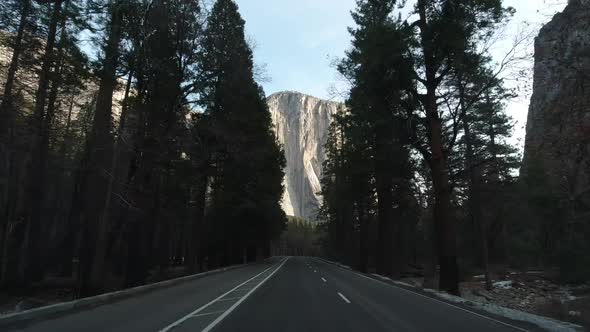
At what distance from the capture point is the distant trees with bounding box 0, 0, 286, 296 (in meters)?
15.3

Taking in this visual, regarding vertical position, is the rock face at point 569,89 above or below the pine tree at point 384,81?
below

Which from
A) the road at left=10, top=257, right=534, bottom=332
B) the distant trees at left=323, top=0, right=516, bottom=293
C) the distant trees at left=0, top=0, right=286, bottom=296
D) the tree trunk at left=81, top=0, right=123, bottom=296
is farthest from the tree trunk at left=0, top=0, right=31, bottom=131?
the distant trees at left=323, top=0, right=516, bottom=293

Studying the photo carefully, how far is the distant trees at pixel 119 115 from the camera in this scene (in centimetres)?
1527

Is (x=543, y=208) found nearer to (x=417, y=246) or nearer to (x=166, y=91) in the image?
(x=417, y=246)

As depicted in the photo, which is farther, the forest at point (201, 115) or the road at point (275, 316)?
the forest at point (201, 115)

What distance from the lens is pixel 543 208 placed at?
42.5 m

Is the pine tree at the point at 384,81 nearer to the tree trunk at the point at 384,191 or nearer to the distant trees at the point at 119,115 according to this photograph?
the tree trunk at the point at 384,191

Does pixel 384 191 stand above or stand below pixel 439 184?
above

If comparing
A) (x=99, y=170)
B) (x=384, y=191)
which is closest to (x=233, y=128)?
(x=384, y=191)

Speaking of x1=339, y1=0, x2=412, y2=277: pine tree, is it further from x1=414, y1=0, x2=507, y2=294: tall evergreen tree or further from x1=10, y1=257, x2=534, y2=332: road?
x1=10, y1=257, x2=534, y2=332: road

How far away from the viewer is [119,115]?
23906mm

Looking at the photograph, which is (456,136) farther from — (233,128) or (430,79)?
(233,128)

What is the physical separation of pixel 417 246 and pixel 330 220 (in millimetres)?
14823

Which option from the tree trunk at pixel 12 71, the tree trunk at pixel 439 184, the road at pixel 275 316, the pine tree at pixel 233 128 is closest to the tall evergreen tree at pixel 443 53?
the tree trunk at pixel 439 184
